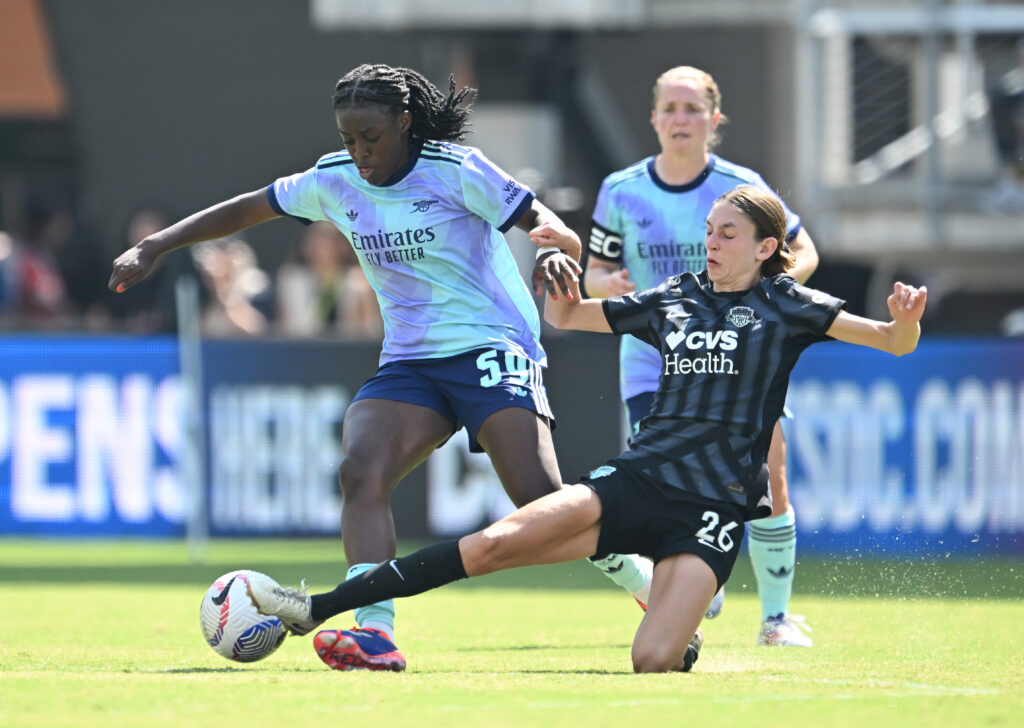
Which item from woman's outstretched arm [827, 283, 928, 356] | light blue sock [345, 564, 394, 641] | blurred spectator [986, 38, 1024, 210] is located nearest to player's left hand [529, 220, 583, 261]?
woman's outstretched arm [827, 283, 928, 356]

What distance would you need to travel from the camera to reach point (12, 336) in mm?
13250

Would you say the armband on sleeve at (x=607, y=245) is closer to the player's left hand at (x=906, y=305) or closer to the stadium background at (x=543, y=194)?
the player's left hand at (x=906, y=305)

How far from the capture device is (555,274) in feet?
Result: 20.9

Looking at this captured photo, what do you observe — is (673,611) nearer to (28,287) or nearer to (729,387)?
(729,387)

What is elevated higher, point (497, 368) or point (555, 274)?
point (555, 274)

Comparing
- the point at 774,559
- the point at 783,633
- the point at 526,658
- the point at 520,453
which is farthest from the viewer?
the point at 774,559

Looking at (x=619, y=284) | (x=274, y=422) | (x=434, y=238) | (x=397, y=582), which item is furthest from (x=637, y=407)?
(x=274, y=422)

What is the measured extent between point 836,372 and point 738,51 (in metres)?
9.38

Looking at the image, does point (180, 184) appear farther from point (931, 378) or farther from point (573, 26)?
point (931, 378)

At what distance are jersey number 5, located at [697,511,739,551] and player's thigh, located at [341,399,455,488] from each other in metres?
1.08

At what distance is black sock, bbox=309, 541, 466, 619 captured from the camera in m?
6.18

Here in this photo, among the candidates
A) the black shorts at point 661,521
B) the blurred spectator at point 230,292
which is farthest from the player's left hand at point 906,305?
the blurred spectator at point 230,292

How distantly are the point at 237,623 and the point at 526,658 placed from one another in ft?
4.35

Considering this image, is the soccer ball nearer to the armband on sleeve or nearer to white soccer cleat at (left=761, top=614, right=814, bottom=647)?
white soccer cleat at (left=761, top=614, right=814, bottom=647)
